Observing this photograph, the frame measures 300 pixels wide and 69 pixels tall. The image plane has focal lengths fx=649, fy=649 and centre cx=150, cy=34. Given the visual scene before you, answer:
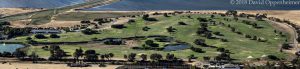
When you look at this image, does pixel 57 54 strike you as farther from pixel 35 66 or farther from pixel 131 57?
pixel 131 57

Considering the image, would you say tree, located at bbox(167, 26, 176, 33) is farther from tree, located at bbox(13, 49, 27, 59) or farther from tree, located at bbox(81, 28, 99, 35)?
tree, located at bbox(13, 49, 27, 59)

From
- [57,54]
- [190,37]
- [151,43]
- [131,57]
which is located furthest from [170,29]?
[57,54]

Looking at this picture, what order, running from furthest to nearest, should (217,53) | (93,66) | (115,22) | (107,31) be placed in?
(115,22)
(107,31)
(217,53)
(93,66)

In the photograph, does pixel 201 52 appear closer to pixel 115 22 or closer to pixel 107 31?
pixel 107 31

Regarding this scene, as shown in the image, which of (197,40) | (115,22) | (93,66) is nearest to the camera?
(93,66)

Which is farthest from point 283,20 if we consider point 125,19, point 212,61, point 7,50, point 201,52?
point 7,50

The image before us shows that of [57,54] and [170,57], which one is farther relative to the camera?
[57,54]

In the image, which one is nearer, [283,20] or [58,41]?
[58,41]

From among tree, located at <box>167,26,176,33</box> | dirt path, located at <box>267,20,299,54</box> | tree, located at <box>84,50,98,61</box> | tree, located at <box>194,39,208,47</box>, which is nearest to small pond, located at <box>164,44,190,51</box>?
tree, located at <box>194,39,208,47</box>

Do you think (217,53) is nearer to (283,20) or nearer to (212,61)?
(212,61)
